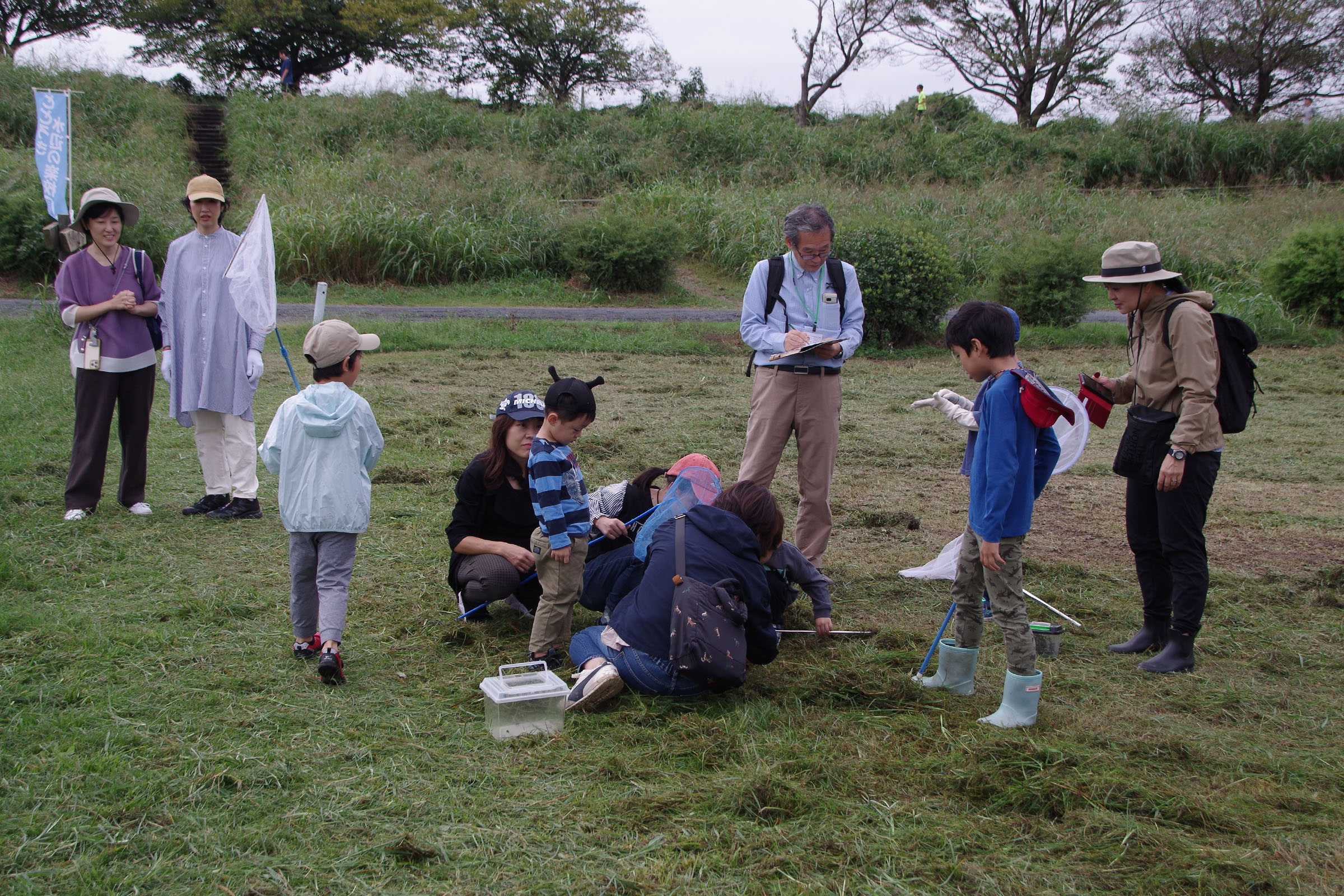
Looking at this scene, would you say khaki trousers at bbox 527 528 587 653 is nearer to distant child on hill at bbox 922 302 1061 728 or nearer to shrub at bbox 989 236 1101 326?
distant child on hill at bbox 922 302 1061 728

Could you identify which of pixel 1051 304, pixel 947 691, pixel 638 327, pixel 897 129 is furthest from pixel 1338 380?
pixel 897 129

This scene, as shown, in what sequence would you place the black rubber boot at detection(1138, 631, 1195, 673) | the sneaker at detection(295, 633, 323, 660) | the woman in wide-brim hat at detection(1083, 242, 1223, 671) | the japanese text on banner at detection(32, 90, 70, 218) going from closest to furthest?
the sneaker at detection(295, 633, 323, 660)
the woman in wide-brim hat at detection(1083, 242, 1223, 671)
the black rubber boot at detection(1138, 631, 1195, 673)
the japanese text on banner at detection(32, 90, 70, 218)

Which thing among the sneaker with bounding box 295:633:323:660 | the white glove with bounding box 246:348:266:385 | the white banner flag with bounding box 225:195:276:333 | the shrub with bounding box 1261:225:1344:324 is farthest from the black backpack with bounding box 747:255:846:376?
the shrub with bounding box 1261:225:1344:324

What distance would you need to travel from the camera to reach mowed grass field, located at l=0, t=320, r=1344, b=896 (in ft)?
7.93

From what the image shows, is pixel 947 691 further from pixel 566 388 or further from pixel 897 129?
pixel 897 129

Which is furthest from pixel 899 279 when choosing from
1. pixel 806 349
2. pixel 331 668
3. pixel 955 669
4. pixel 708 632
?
pixel 331 668

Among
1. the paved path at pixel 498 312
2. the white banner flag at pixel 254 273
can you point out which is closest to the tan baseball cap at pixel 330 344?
the white banner flag at pixel 254 273

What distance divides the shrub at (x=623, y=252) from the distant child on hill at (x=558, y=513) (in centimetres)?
1365

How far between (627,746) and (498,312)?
495 inches

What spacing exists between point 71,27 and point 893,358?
3177 cm

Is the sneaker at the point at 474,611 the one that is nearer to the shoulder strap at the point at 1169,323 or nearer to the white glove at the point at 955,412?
the white glove at the point at 955,412

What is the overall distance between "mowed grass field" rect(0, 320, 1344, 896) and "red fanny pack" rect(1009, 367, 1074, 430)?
39.8 inches

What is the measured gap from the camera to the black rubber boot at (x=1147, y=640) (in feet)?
13.4

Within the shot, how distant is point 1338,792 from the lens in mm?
2883
